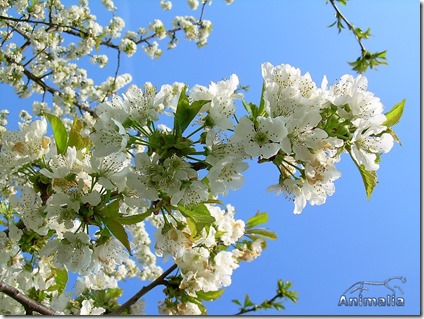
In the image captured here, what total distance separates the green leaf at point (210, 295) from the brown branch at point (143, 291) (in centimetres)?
19

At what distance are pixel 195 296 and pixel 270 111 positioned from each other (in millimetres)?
1129

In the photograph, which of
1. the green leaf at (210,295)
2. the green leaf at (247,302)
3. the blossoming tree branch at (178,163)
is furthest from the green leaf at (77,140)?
the green leaf at (247,302)

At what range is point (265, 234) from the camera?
249cm

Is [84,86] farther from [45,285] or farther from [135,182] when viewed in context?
[135,182]

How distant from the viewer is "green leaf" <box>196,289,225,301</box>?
7.22ft

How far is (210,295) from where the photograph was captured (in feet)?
7.36

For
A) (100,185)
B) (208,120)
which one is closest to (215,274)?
(100,185)

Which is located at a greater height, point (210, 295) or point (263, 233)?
point (263, 233)

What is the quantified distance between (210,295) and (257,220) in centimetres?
55

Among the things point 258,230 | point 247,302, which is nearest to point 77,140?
point 258,230

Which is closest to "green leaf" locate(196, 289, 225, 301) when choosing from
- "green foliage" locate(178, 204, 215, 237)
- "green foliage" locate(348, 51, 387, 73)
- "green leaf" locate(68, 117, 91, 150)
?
"green foliage" locate(178, 204, 215, 237)

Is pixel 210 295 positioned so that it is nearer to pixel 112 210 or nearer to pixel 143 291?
pixel 143 291

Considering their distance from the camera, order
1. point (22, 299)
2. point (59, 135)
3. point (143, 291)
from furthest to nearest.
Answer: point (143, 291) < point (22, 299) < point (59, 135)

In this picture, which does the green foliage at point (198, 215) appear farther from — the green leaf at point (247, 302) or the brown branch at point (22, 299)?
the green leaf at point (247, 302)
